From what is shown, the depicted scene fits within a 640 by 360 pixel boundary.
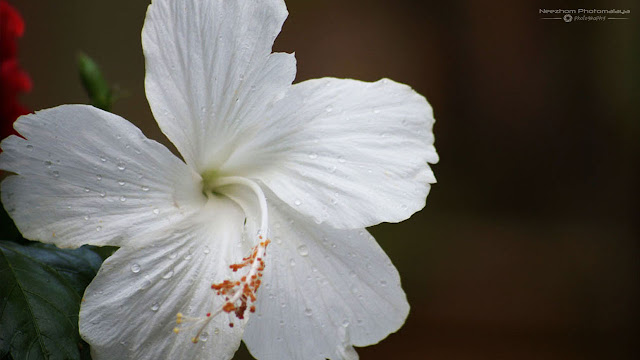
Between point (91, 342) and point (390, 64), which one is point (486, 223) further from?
point (91, 342)

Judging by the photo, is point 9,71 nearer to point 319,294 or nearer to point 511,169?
point 319,294

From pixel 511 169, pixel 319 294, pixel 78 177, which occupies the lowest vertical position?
pixel 511 169

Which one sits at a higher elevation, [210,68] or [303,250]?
[210,68]

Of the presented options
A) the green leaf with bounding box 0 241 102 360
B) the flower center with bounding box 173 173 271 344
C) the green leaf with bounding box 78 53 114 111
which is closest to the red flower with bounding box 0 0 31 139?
the green leaf with bounding box 78 53 114 111

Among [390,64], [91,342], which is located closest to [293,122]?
[91,342]

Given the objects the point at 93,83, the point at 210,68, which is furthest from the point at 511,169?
the point at 210,68

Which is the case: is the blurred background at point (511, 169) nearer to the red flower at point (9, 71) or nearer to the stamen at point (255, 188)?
the red flower at point (9, 71)

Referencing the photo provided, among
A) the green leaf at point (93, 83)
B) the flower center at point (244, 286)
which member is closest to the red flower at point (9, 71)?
the green leaf at point (93, 83)
